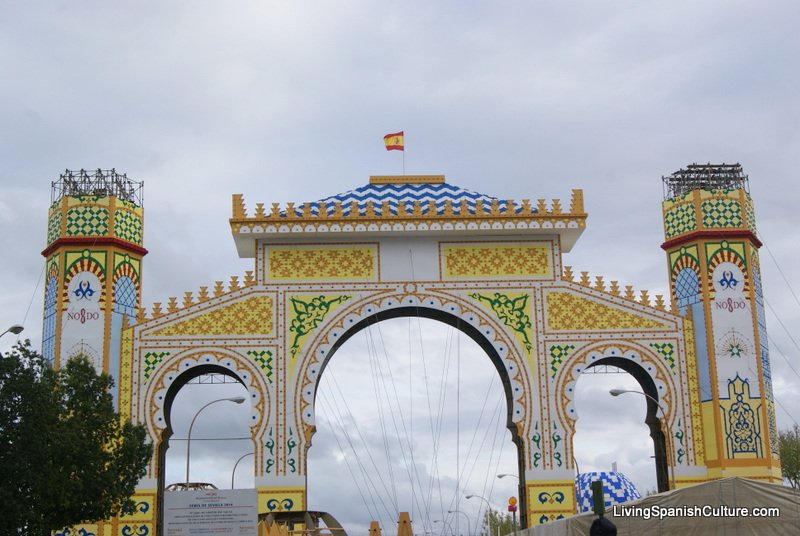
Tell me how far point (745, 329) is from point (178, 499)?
62.0 feet

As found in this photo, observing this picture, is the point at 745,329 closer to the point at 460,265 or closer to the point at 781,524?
the point at 460,265

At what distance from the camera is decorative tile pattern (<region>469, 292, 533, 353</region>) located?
111 feet

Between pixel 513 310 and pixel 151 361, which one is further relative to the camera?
pixel 513 310

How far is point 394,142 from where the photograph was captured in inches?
1455

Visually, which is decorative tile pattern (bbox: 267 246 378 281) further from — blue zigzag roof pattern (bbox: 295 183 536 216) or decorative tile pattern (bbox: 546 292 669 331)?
decorative tile pattern (bbox: 546 292 669 331)

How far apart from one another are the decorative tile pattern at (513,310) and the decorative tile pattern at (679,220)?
516 centimetres

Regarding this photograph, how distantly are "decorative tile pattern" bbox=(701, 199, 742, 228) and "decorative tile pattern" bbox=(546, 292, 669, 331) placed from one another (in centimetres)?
352

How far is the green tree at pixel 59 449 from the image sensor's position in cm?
2478

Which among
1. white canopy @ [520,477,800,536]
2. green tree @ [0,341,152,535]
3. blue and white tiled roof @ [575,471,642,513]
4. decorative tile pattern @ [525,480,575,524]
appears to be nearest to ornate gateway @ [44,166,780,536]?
Answer: decorative tile pattern @ [525,480,575,524]

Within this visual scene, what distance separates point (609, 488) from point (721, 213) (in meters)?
14.3

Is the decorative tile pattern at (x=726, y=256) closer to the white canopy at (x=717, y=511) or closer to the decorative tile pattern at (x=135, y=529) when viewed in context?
→ the decorative tile pattern at (x=135, y=529)

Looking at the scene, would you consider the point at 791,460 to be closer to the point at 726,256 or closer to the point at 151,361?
the point at 726,256

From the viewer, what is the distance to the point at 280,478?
105 ft

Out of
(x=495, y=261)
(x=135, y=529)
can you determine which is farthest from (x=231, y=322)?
(x=495, y=261)
